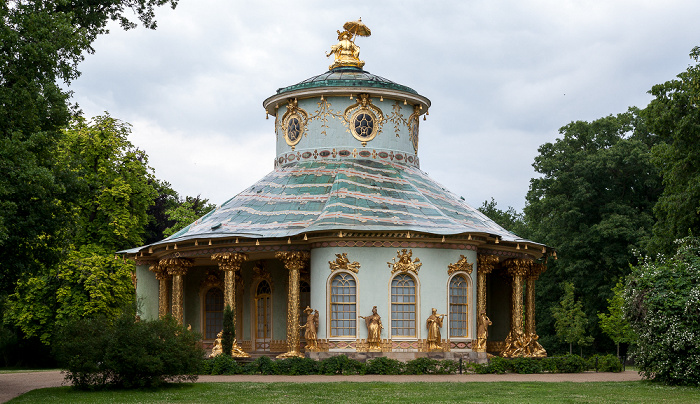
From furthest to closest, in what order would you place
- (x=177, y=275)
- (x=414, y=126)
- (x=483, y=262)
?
(x=414, y=126) < (x=177, y=275) < (x=483, y=262)

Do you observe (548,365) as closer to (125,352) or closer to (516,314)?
(516,314)

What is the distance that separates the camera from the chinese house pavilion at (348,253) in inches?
1217

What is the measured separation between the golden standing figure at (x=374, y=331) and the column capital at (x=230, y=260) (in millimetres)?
5097

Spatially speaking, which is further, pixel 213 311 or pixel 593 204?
pixel 593 204

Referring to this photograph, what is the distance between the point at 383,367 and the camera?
2859cm

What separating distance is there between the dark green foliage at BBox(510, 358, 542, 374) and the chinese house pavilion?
1883 millimetres

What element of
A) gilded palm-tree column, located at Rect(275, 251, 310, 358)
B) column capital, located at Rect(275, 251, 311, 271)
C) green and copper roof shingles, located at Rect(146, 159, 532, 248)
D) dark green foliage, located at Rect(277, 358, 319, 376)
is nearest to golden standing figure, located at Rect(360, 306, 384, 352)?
dark green foliage, located at Rect(277, 358, 319, 376)

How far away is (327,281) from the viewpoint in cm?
3098

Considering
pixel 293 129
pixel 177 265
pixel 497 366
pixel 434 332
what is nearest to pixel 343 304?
pixel 434 332

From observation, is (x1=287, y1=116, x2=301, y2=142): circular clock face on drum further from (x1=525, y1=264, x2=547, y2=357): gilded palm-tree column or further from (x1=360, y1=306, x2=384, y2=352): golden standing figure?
(x1=525, y1=264, x2=547, y2=357): gilded palm-tree column

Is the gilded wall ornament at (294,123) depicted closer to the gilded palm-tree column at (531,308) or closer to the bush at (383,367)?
the gilded palm-tree column at (531,308)

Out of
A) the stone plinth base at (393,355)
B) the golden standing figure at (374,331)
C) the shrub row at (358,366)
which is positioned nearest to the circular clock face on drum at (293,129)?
the golden standing figure at (374,331)

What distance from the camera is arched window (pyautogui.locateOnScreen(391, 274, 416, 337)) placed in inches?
1219

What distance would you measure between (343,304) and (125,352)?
10.1 m
